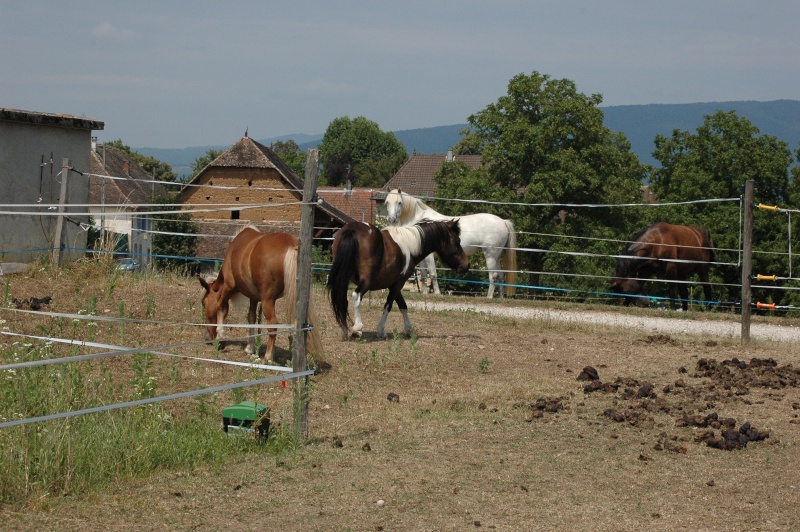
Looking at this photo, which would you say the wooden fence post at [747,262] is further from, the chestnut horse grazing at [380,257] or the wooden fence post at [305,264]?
the wooden fence post at [305,264]

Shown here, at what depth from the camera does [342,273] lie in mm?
10930

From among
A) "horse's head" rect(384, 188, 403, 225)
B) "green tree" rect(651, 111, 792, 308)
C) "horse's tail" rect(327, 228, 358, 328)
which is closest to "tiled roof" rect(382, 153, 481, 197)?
"green tree" rect(651, 111, 792, 308)

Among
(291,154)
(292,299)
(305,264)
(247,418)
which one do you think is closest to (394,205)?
(292,299)

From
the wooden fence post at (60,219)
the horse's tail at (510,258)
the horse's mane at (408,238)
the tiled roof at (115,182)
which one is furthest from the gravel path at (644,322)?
the tiled roof at (115,182)

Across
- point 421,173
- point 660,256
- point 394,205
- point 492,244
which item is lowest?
point 660,256

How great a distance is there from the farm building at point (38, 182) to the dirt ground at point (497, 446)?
2252 millimetres

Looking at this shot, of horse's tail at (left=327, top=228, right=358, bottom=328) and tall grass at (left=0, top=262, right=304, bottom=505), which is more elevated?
horse's tail at (left=327, top=228, right=358, bottom=328)

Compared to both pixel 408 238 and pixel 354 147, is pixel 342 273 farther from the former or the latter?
pixel 354 147

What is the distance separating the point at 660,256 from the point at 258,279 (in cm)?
1096

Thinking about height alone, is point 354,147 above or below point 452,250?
above

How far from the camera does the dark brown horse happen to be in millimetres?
18344

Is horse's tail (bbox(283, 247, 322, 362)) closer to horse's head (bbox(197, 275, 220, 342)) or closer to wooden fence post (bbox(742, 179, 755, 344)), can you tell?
horse's head (bbox(197, 275, 220, 342))

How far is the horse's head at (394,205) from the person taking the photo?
16734 mm

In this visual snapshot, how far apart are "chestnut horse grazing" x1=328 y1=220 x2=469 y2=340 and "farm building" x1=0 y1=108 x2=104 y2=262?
5143mm
